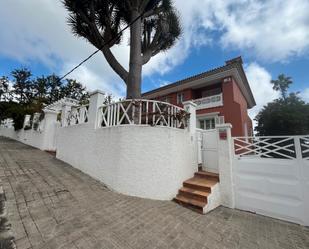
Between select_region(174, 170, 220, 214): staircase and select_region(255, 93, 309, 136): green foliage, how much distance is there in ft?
52.0

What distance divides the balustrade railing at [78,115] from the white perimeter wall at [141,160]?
1.44m

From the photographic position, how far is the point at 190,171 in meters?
5.63

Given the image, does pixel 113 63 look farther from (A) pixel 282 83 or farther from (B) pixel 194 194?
(A) pixel 282 83

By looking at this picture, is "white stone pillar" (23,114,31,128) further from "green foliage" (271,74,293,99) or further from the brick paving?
"green foliage" (271,74,293,99)

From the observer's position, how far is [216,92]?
14375mm

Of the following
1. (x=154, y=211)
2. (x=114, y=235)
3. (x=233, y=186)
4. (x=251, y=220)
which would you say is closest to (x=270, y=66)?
(x=233, y=186)

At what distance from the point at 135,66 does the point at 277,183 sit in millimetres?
5940

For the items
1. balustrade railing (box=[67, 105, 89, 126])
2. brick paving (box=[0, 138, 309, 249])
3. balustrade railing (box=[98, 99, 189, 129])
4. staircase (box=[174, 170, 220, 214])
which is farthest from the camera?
balustrade railing (box=[67, 105, 89, 126])

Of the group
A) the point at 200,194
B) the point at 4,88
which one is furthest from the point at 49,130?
the point at 4,88

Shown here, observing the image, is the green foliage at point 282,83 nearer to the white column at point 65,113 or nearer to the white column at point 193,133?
the white column at point 193,133

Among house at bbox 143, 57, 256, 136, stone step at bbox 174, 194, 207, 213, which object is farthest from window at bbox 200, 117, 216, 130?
stone step at bbox 174, 194, 207, 213

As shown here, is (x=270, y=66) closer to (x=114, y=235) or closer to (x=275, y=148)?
(x=275, y=148)

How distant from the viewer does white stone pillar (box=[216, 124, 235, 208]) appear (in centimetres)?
488

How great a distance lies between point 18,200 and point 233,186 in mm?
5463
